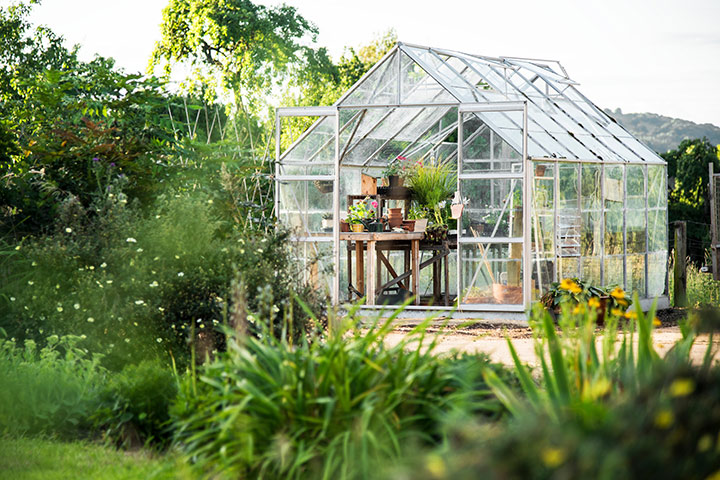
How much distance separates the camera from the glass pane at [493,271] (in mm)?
11227

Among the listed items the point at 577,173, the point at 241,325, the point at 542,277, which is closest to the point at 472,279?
the point at 542,277

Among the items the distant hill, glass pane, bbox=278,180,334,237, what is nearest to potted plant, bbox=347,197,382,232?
glass pane, bbox=278,180,334,237

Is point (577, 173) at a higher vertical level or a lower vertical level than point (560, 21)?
lower

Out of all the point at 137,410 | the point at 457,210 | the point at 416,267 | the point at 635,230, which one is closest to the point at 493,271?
the point at 457,210

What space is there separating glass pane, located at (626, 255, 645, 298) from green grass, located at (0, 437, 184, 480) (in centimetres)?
981

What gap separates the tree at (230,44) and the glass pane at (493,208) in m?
13.2

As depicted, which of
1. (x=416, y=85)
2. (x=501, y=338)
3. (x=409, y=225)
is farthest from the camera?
(x=409, y=225)

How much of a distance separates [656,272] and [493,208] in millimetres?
3949

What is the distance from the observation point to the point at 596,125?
13602mm

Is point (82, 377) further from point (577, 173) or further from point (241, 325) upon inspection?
point (577, 173)

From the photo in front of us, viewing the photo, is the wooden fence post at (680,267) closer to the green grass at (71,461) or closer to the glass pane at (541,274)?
the glass pane at (541,274)

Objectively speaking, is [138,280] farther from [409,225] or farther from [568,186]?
[568,186]

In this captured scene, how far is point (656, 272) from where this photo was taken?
13.6 meters

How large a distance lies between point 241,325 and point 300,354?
326 millimetres
